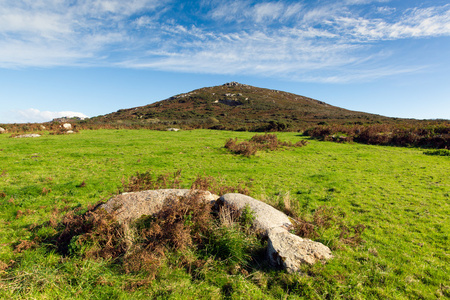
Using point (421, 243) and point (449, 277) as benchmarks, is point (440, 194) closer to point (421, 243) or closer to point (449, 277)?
point (421, 243)

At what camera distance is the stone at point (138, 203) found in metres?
6.18

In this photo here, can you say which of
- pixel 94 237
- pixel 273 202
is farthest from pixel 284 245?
pixel 94 237

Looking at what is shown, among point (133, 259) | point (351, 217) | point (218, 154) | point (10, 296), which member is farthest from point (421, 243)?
point (218, 154)

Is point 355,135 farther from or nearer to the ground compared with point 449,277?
farther from the ground

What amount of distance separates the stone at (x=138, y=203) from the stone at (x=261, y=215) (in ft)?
2.73

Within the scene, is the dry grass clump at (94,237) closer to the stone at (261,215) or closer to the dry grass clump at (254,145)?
the stone at (261,215)

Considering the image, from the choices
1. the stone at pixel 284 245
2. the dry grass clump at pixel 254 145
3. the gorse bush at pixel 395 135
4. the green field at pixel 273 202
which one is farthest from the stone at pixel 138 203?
the gorse bush at pixel 395 135

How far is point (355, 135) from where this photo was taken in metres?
29.8

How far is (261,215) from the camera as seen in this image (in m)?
6.50

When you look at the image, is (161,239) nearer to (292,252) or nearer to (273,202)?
(292,252)

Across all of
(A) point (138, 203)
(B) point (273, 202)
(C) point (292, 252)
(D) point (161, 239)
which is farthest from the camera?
(B) point (273, 202)

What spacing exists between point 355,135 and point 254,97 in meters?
93.6

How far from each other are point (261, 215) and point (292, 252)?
159 cm

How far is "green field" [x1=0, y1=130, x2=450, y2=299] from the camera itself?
4344mm
